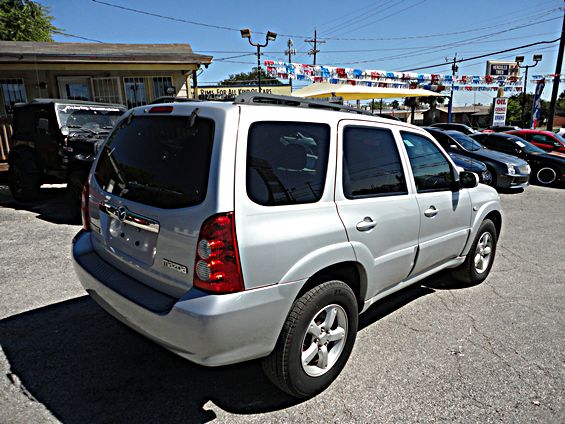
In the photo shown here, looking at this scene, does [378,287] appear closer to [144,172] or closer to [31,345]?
[144,172]

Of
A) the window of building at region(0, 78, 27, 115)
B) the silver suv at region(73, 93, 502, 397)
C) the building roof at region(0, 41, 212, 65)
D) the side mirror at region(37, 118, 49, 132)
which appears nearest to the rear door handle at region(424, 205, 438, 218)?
the silver suv at region(73, 93, 502, 397)

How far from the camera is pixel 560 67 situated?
2170cm

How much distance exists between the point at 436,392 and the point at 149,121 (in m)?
2.55

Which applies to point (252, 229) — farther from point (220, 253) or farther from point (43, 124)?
point (43, 124)

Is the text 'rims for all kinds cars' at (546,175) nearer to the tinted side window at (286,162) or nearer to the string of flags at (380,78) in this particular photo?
the string of flags at (380,78)

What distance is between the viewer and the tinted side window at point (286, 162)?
2.11 metres

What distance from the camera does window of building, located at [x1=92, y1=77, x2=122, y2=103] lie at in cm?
1227

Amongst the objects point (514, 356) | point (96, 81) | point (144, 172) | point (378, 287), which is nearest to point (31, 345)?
point (144, 172)

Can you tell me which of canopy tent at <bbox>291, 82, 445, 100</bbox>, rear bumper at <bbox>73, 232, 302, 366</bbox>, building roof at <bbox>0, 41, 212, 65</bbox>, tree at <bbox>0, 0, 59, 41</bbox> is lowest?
rear bumper at <bbox>73, 232, 302, 366</bbox>

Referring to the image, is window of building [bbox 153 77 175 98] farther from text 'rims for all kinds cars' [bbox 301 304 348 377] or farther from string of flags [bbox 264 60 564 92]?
text 'rims for all kinds cars' [bbox 301 304 348 377]

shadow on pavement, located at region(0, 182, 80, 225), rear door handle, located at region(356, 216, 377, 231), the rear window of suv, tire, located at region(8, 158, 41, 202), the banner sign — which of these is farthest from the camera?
the banner sign

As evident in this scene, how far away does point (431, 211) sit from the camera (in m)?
3.25

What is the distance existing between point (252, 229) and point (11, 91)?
13.0 metres

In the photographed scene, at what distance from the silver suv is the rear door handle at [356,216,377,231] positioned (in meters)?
0.01
